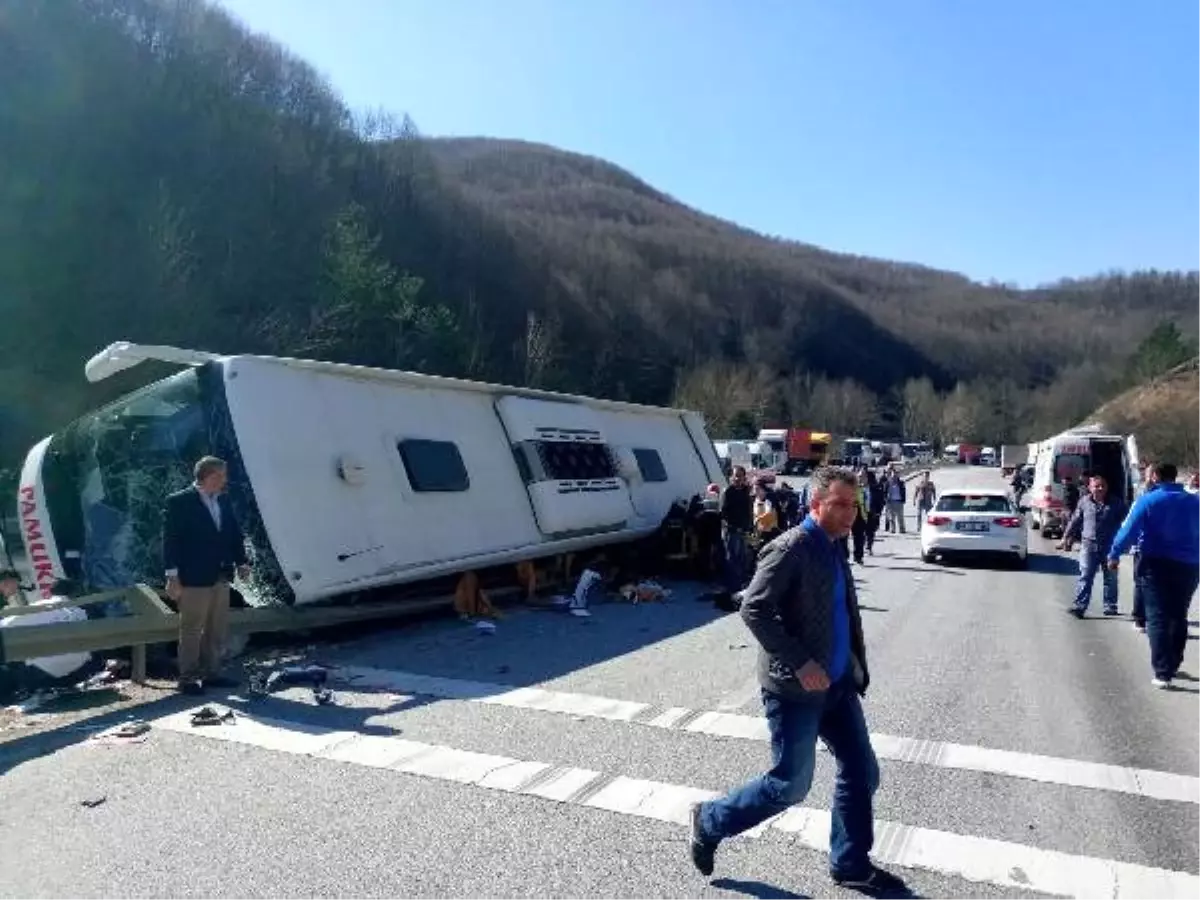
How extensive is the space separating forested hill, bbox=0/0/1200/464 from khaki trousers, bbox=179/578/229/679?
4643 mm

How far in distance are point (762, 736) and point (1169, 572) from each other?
4207 mm

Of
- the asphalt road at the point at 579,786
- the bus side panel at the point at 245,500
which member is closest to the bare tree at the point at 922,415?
the asphalt road at the point at 579,786

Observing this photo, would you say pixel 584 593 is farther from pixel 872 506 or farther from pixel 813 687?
pixel 872 506

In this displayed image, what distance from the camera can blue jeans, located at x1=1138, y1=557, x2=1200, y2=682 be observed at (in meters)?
8.46

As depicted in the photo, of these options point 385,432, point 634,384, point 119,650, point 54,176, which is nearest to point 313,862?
point 119,650

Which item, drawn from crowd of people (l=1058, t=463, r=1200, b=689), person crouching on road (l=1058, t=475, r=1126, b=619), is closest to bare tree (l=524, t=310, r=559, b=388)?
person crouching on road (l=1058, t=475, r=1126, b=619)

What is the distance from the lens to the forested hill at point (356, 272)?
37.6 m

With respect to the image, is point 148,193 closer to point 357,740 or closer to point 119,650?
point 119,650

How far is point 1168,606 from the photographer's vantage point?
8.46 metres

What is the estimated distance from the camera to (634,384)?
302ft

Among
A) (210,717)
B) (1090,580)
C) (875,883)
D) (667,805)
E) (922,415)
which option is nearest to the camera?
(875,883)

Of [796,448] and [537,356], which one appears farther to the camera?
[796,448]

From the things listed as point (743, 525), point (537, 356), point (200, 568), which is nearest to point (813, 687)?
point (200, 568)

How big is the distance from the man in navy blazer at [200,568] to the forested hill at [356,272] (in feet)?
14.3
